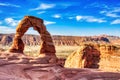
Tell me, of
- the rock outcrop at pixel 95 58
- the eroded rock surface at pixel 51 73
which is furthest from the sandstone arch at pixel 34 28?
the eroded rock surface at pixel 51 73

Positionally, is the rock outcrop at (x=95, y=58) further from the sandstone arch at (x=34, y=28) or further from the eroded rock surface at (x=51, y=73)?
the eroded rock surface at (x=51, y=73)

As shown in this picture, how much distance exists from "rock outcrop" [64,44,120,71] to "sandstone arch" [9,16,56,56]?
65.5ft

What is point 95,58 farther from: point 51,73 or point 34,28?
point 51,73

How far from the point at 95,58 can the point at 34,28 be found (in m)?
28.0

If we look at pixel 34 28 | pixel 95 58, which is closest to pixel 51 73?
pixel 34 28

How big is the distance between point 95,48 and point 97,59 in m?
3.63

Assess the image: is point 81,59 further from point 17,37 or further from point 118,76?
point 118,76

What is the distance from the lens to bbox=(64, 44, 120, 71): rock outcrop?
59906 mm

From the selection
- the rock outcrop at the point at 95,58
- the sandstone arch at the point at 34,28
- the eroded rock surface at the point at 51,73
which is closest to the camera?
the eroded rock surface at the point at 51,73

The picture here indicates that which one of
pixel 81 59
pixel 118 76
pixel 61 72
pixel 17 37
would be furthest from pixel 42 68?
pixel 81 59

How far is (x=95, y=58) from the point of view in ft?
209

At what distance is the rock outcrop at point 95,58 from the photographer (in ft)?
197

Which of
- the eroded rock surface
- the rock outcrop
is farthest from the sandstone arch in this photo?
the eroded rock surface

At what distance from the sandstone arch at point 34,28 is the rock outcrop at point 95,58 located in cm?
1996
